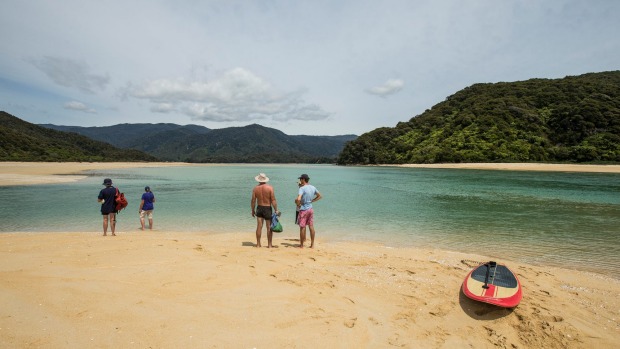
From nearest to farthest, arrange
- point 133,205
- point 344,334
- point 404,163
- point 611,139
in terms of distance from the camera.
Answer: point 344,334, point 133,205, point 611,139, point 404,163

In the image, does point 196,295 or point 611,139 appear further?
point 611,139

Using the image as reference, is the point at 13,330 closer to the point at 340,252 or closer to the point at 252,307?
the point at 252,307

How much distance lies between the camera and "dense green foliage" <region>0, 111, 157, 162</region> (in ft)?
282

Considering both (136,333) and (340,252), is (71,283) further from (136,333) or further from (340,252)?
(340,252)

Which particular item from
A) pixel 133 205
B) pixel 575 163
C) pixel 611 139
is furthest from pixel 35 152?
pixel 611 139

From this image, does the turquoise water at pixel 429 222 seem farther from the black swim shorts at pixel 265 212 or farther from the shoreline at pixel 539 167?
the shoreline at pixel 539 167

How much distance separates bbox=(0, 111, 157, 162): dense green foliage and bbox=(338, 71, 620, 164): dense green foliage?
103 meters

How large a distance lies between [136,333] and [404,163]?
105 m

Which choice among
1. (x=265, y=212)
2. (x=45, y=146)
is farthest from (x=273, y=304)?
(x=45, y=146)

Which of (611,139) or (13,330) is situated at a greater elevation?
(611,139)

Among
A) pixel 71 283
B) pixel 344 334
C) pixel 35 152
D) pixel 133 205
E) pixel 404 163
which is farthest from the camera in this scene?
pixel 404 163

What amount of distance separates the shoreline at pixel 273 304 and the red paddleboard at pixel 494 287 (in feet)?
0.69

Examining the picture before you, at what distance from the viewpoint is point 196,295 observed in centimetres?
555

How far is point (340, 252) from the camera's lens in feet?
31.3
